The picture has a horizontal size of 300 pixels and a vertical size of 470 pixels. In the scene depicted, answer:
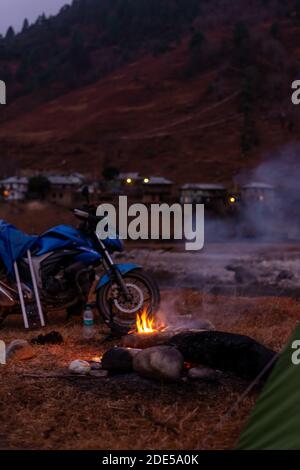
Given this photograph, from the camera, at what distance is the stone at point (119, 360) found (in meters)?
5.06

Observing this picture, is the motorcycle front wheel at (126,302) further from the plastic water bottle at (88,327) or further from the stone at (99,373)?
the stone at (99,373)

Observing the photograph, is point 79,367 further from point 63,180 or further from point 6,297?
point 63,180

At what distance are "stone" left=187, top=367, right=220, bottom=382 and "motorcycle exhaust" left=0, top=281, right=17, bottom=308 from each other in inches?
118

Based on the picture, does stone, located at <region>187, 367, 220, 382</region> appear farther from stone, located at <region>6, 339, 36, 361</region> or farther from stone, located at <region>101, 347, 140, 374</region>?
stone, located at <region>6, 339, 36, 361</region>

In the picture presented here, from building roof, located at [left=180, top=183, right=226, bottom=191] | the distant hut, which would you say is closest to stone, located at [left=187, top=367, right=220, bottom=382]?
the distant hut

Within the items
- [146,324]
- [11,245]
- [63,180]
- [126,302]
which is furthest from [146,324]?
[63,180]

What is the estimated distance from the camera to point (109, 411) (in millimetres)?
4312

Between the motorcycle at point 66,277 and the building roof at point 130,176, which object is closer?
the motorcycle at point 66,277

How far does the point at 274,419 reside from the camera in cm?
362

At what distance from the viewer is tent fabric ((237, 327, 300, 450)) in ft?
11.4

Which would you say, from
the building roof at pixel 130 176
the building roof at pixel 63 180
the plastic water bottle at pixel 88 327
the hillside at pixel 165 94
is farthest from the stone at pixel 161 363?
the hillside at pixel 165 94

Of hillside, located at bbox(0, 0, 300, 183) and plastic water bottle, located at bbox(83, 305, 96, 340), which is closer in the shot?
plastic water bottle, located at bbox(83, 305, 96, 340)

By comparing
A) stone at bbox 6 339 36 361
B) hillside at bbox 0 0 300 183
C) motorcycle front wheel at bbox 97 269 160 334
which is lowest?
stone at bbox 6 339 36 361

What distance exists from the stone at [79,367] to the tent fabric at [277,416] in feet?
6.03
